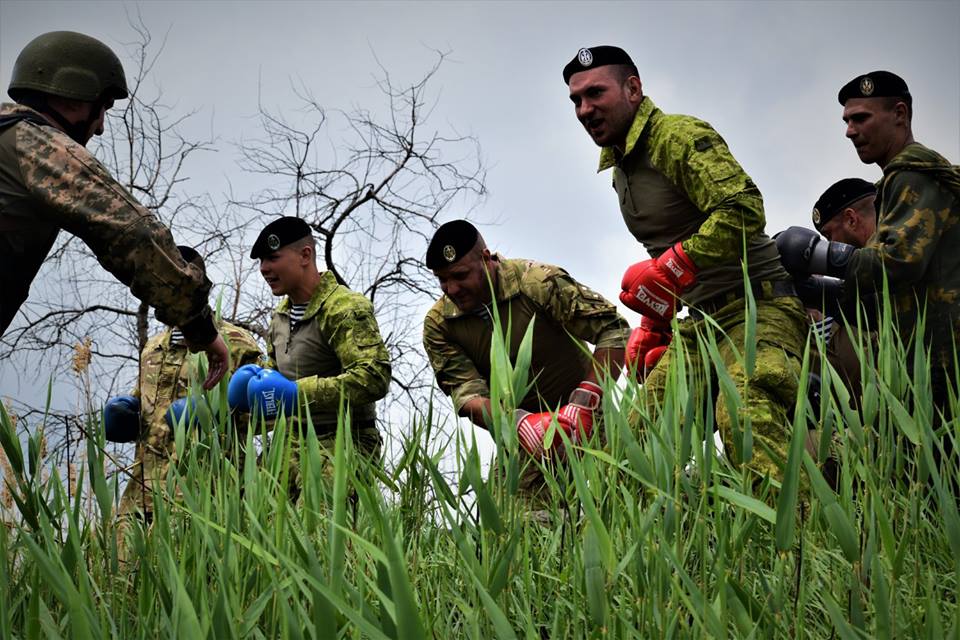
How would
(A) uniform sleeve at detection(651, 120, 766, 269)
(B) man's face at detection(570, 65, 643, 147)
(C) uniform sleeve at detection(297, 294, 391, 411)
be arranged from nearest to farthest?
(A) uniform sleeve at detection(651, 120, 766, 269)
(B) man's face at detection(570, 65, 643, 147)
(C) uniform sleeve at detection(297, 294, 391, 411)

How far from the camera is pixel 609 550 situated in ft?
4.42

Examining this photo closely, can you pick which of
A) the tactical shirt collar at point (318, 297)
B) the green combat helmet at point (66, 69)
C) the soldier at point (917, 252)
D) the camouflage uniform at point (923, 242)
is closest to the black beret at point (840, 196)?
the soldier at point (917, 252)

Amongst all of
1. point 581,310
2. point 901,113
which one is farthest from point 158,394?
point 901,113

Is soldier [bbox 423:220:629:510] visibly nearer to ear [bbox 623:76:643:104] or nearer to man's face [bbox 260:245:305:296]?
man's face [bbox 260:245:305:296]

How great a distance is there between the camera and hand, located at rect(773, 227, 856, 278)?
11.1 ft

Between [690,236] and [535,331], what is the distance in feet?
3.68

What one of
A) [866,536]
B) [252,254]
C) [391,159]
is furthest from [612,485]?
[391,159]

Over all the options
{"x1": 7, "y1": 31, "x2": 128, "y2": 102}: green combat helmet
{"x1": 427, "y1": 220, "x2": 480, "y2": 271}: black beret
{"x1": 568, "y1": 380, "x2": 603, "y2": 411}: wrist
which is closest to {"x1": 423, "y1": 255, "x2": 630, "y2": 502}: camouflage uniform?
{"x1": 427, "y1": 220, "x2": 480, "y2": 271}: black beret

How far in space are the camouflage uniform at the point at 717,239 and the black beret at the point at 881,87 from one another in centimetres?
63

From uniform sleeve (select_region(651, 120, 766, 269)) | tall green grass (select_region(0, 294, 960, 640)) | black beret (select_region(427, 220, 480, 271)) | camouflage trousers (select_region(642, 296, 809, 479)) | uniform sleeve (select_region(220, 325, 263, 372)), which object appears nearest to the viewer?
tall green grass (select_region(0, 294, 960, 640))

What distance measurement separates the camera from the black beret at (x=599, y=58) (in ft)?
12.4

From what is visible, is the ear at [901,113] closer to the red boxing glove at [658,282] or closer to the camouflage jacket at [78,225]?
the red boxing glove at [658,282]

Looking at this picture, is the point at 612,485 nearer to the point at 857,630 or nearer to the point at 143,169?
the point at 857,630

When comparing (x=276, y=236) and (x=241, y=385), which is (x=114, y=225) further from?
(x=276, y=236)
